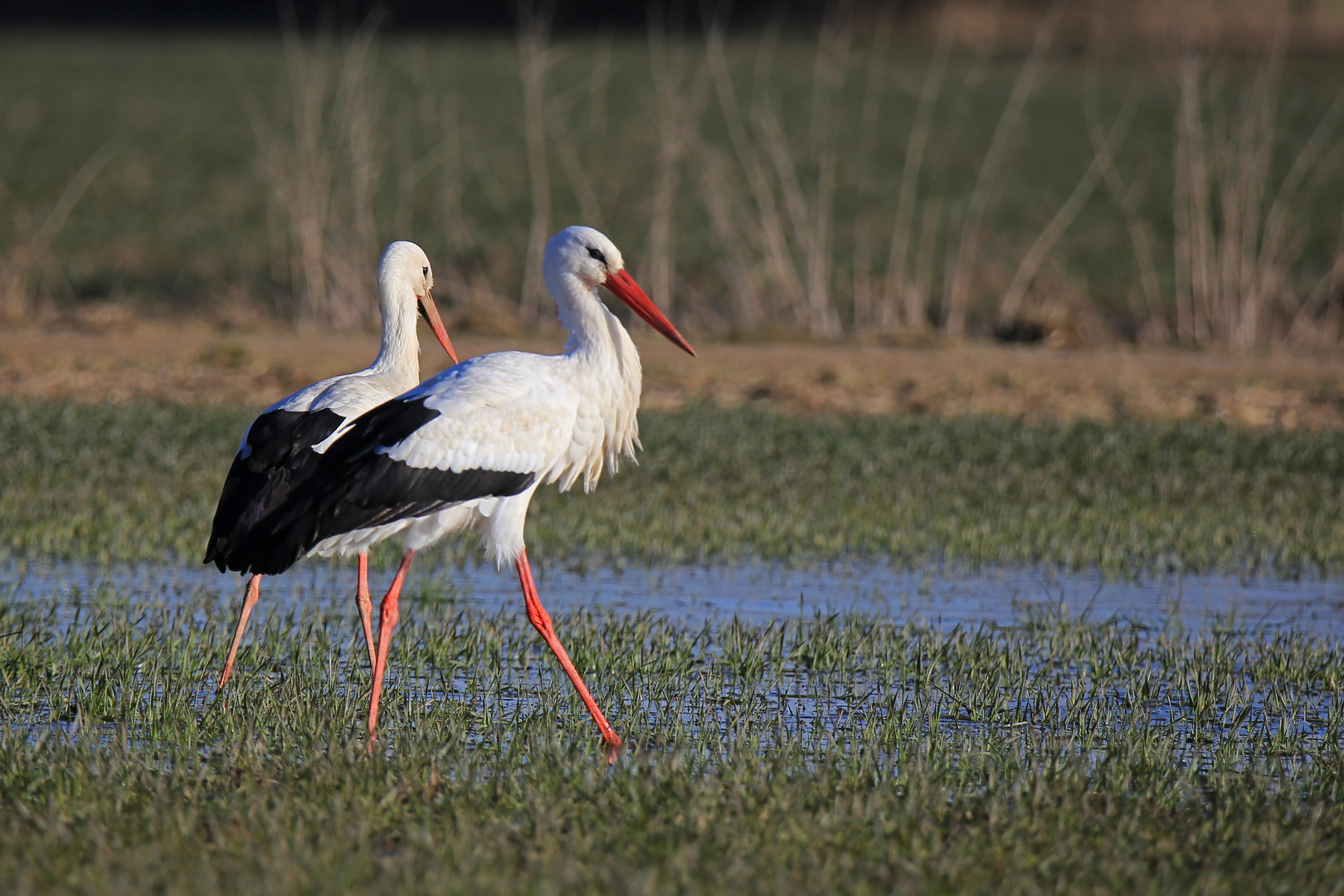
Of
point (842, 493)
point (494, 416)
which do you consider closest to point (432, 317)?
point (494, 416)

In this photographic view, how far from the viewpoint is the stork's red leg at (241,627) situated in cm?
578

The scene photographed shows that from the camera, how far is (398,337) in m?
7.17

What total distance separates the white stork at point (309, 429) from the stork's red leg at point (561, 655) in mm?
604

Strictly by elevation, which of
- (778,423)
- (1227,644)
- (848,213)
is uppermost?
(1227,644)

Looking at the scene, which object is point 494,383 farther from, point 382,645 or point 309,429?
point 382,645

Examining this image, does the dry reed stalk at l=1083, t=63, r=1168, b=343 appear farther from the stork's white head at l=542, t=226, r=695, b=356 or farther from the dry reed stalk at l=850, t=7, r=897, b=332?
the stork's white head at l=542, t=226, r=695, b=356

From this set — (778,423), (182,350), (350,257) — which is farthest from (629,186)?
(778,423)

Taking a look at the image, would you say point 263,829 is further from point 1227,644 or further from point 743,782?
point 1227,644

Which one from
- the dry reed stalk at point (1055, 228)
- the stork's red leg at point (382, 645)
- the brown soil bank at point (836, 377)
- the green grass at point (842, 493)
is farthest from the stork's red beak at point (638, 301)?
the dry reed stalk at point (1055, 228)

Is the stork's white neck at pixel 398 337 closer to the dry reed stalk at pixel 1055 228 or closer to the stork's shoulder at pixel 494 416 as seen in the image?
the stork's shoulder at pixel 494 416

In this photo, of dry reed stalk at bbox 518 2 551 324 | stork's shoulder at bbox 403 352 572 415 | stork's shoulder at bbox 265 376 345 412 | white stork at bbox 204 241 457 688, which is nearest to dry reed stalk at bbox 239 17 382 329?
dry reed stalk at bbox 518 2 551 324

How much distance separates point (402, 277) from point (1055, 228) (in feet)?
77.0

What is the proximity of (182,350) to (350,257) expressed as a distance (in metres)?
2.62

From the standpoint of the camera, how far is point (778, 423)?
1305cm
